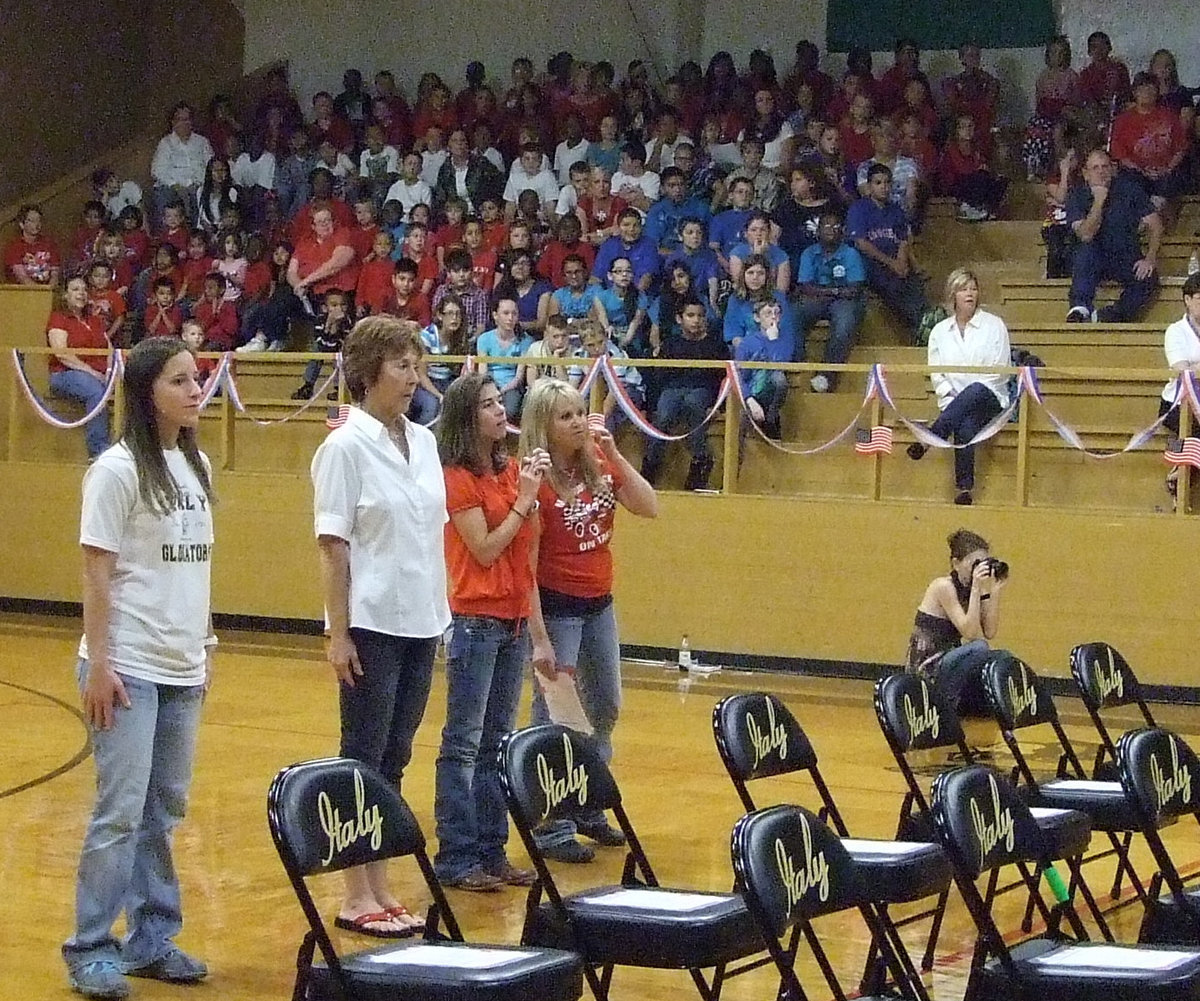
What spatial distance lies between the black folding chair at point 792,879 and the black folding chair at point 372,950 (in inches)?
16.0

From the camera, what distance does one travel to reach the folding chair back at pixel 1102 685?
6066mm

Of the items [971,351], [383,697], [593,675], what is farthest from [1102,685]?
[971,351]

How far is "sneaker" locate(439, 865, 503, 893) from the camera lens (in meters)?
5.74

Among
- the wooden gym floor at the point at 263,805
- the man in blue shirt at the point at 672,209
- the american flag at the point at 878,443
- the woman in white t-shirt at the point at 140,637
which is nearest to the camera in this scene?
the woman in white t-shirt at the point at 140,637

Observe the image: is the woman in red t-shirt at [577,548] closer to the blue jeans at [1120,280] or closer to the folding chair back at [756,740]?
the folding chair back at [756,740]

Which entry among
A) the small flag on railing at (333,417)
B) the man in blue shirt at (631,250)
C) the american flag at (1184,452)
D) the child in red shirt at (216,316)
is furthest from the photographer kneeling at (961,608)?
the child in red shirt at (216,316)

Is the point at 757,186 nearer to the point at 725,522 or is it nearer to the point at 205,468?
the point at 725,522

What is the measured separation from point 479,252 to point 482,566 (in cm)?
787

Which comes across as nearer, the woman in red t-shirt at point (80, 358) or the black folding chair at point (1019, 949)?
the black folding chair at point (1019, 949)

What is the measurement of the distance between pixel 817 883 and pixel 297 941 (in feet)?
6.28

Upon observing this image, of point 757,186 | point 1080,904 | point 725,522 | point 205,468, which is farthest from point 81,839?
point 757,186

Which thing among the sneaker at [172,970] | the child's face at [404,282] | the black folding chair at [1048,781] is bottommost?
the sneaker at [172,970]

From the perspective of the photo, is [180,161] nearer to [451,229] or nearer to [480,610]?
[451,229]

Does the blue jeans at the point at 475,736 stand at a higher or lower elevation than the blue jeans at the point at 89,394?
lower
